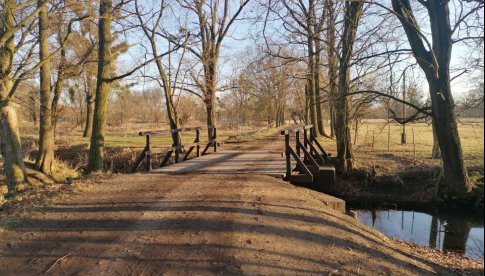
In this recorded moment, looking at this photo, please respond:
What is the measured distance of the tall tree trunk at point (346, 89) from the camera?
11.6 meters

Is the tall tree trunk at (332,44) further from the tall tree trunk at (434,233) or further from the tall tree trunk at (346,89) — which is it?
the tall tree trunk at (434,233)

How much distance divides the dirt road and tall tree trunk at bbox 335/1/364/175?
208 inches

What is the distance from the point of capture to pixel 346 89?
39.3ft

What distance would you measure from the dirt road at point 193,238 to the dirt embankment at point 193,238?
14mm

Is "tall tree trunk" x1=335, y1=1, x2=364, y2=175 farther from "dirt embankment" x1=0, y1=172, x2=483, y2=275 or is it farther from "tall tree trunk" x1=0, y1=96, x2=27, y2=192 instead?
"tall tree trunk" x1=0, y1=96, x2=27, y2=192

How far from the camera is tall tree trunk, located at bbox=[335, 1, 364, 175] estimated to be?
11.6 m

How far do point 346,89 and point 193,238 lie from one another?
825cm

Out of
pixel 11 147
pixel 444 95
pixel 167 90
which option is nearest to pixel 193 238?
pixel 444 95

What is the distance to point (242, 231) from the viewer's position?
5.68 meters

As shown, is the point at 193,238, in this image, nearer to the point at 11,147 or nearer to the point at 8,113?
the point at 8,113

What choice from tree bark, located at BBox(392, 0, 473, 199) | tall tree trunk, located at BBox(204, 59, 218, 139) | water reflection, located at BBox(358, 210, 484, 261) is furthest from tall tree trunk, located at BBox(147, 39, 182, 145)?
tree bark, located at BBox(392, 0, 473, 199)

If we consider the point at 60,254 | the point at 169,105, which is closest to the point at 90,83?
the point at 169,105

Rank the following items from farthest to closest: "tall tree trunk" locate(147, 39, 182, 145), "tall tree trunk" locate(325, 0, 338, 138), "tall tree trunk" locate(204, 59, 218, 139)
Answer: "tall tree trunk" locate(204, 59, 218, 139), "tall tree trunk" locate(147, 39, 182, 145), "tall tree trunk" locate(325, 0, 338, 138)

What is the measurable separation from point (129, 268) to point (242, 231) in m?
1.78
